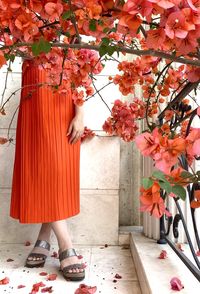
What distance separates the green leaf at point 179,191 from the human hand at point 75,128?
47.0 inches

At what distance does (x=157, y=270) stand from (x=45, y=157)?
2.13 ft

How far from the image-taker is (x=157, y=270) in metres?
1.28

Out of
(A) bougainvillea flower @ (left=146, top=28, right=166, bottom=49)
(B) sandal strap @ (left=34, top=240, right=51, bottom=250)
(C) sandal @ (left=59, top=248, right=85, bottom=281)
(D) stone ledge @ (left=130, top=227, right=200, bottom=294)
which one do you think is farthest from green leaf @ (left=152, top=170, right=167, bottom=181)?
(B) sandal strap @ (left=34, top=240, right=51, bottom=250)

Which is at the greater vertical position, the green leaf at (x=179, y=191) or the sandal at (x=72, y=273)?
the green leaf at (x=179, y=191)

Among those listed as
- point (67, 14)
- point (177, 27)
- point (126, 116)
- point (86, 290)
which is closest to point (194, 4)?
point (177, 27)

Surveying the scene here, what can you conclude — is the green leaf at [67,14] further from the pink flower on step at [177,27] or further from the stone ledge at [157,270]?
the stone ledge at [157,270]

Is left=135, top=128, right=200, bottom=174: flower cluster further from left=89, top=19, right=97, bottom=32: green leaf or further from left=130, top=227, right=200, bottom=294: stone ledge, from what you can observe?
left=130, top=227, right=200, bottom=294: stone ledge

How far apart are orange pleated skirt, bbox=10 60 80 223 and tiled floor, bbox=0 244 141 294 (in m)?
0.21

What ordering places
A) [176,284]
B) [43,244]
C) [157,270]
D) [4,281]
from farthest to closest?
[43,244]
[4,281]
[157,270]
[176,284]

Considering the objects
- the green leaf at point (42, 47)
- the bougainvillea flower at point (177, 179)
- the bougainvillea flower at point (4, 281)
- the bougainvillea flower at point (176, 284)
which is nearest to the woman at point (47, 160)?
the bougainvillea flower at point (4, 281)

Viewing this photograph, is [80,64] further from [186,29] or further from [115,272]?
[115,272]

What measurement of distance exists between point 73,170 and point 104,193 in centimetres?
33

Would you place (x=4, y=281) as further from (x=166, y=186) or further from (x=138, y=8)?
(x=138, y=8)

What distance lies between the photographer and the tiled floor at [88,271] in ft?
4.46
